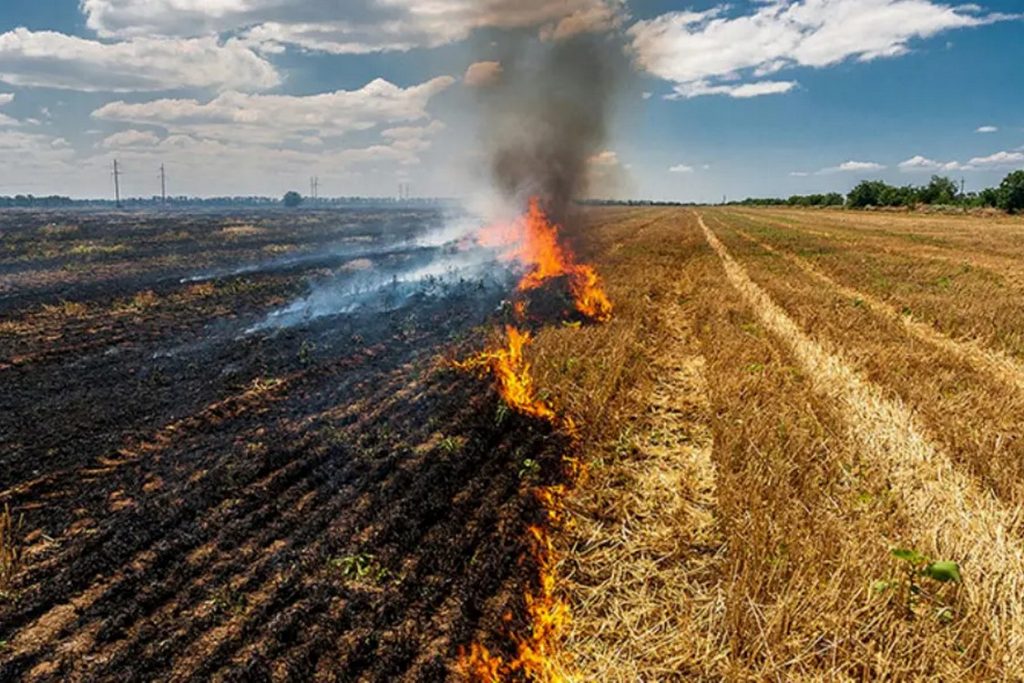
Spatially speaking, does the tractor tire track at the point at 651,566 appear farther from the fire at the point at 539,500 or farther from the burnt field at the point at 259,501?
the burnt field at the point at 259,501

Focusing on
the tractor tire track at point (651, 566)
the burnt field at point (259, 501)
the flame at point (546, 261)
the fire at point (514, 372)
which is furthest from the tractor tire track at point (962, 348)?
the burnt field at point (259, 501)

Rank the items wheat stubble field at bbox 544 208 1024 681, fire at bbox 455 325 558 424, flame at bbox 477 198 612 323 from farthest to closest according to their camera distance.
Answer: flame at bbox 477 198 612 323
fire at bbox 455 325 558 424
wheat stubble field at bbox 544 208 1024 681

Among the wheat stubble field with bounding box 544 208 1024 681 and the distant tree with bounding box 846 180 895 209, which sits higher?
the distant tree with bounding box 846 180 895 209

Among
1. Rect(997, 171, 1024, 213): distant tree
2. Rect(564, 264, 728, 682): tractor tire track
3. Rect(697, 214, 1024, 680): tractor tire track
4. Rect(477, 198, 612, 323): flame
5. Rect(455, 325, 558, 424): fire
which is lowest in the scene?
Rect(564, 264, 728, 682): tractor tire track

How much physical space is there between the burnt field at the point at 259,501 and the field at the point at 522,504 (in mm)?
30

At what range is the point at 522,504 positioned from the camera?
5.58 meters

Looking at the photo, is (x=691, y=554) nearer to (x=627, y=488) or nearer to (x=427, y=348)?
(x=627, y=488)

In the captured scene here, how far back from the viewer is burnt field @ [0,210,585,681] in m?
3.88

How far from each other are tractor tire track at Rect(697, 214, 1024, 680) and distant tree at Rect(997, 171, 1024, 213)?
7536 cm

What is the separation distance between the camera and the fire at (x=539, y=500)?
3.74 metres

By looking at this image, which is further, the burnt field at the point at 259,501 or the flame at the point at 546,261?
the flame at the point at 546,261

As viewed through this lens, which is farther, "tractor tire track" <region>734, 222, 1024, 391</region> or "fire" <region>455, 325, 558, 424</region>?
"tractor tire track" <region>734, 222, 1024, 391</region>

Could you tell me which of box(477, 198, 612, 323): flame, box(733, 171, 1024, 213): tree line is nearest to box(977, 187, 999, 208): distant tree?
box(733, 171, 1024, 213): tree line

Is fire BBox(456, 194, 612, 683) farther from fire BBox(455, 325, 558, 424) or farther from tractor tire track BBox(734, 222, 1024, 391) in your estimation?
tractor tire track BBox(734, 222, 1024, 391)
